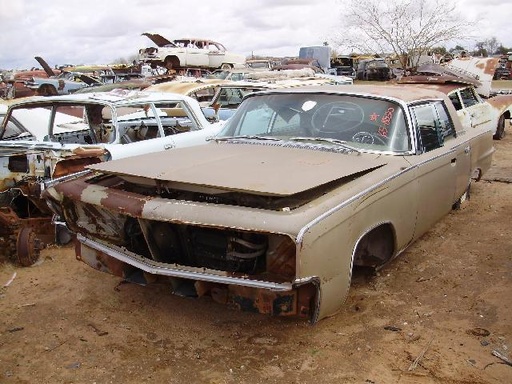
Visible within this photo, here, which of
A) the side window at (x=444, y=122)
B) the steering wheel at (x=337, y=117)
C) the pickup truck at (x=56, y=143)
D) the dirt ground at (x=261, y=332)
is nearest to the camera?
the dirt ground at (x=261, y=332)

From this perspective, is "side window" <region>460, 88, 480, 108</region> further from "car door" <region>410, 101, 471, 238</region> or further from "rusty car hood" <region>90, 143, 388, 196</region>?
"rusty car hood" <region>90, 143, 388, 196</region>

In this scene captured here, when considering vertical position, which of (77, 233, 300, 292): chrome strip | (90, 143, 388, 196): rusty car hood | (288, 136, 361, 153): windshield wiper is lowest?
(77, 233, 300, 292): chrome strip

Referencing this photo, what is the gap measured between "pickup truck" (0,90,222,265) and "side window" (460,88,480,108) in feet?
15.1

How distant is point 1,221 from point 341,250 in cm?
333

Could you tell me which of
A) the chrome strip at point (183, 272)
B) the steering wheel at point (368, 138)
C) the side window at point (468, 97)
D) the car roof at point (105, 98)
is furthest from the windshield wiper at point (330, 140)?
the side window at point (468, 97)

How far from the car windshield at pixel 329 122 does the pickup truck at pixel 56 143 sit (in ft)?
4.74

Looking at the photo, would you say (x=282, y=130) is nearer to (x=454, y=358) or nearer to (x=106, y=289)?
(x=106, y=289)

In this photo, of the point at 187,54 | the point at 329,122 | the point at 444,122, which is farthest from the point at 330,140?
the point at 187,54

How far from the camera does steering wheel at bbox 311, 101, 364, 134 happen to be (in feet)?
13.7

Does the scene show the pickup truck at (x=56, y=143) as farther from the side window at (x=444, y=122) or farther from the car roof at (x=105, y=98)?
the side window at (x=444, y=122)

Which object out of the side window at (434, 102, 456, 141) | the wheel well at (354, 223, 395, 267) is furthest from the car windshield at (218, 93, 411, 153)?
the side window at (434, 102, 456, 141)

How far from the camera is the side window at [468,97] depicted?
8879 mm

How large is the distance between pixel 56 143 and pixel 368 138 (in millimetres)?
3075

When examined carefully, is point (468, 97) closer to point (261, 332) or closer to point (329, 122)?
point (329, 122)
